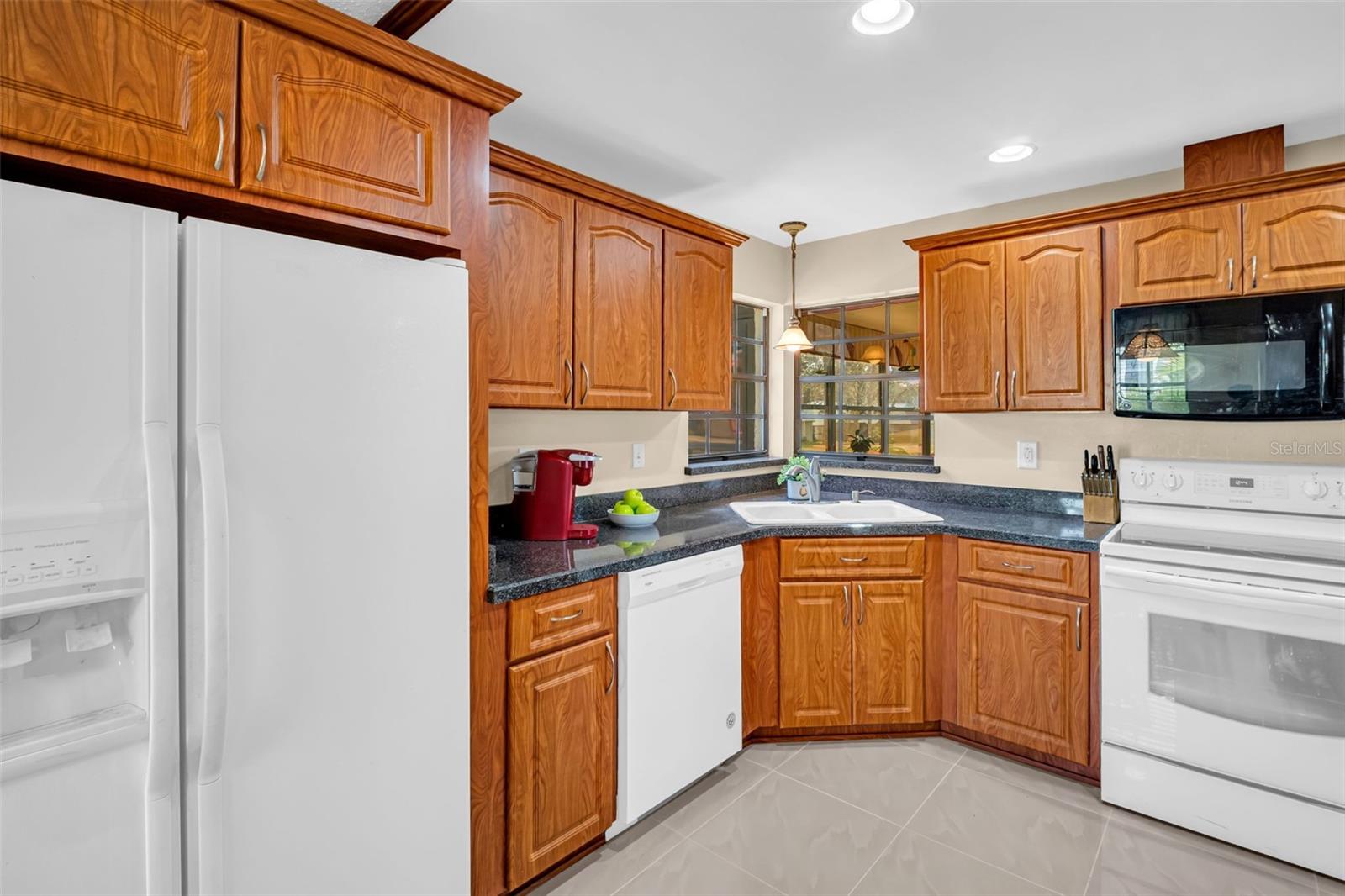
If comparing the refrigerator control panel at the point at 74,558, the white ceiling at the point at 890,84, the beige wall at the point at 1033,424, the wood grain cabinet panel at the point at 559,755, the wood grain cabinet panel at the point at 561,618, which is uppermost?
the white ceiling at the point at 890,84

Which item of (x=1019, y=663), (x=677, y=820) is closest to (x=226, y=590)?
(x=677, y=820)

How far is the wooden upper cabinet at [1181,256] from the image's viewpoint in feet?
7.82

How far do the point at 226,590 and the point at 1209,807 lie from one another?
111 inches

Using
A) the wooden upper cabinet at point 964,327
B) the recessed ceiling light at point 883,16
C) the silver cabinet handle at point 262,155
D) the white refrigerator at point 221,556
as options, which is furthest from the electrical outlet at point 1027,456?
the silver cabinet handle at point 262,155

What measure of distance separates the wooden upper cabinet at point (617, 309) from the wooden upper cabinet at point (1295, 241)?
212 cm

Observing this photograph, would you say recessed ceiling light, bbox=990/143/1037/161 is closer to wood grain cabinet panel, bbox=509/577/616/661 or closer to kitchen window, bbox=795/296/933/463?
kitchen window, bbox=795/296/933/463

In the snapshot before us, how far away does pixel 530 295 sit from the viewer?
2189 millimetres

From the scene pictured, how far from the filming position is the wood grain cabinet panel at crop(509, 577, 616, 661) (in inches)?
71.2

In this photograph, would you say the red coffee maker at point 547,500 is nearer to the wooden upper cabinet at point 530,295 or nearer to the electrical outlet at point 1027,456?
the wooden upper cabinet at point 530,295

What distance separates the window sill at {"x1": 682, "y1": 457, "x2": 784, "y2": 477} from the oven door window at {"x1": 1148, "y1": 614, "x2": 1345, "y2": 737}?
6.32 feet

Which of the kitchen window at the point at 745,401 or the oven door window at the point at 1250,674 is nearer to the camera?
the oven door window at the point at 1250,674

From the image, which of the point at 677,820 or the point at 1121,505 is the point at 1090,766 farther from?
the point at 677,820

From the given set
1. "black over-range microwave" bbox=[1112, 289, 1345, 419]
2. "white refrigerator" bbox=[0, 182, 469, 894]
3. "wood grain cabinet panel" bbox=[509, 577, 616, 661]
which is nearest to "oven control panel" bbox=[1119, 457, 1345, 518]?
"black over-range microwave" bbox=[1112, 289, 1345, 419]

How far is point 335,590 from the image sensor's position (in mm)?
1390
